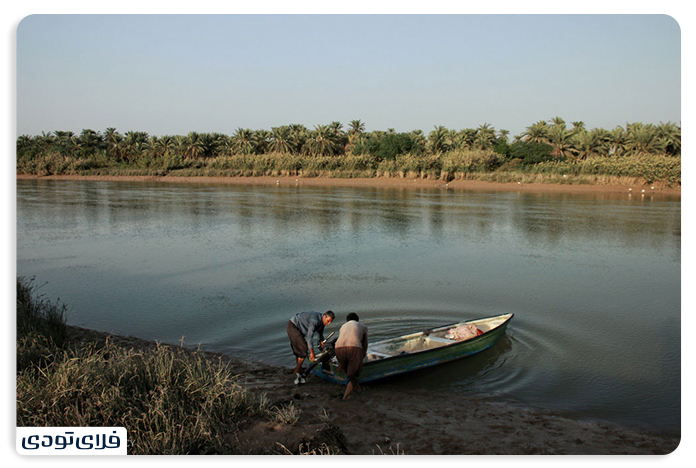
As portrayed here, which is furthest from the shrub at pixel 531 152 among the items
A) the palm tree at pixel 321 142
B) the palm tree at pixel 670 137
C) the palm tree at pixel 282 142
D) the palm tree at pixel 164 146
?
the palm tree at pixel 164 146

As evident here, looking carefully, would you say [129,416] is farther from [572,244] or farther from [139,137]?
[139,137]

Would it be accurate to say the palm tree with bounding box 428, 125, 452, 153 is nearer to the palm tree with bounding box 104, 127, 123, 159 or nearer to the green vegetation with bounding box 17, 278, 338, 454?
the palm tree with bounding box 104, 127, 123, 159

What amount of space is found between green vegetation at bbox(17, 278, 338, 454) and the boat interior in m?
2.72

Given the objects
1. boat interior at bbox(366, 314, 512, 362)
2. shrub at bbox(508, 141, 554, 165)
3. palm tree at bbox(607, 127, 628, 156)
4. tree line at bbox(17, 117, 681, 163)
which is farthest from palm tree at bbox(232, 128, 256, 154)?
boat interior at bbox(366, 314, 512, 362)

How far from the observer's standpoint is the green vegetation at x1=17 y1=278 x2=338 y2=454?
221 inches

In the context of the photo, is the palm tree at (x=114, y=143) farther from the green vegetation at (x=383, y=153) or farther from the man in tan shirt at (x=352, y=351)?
the man in tan shirt at (x=352, y=351)

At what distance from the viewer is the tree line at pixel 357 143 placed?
2591 inches

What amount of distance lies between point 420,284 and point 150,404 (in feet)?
33.2

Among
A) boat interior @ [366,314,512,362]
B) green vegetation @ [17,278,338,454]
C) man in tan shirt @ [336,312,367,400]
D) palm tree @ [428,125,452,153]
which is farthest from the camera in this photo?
palm tree @ [428,125,452,153]

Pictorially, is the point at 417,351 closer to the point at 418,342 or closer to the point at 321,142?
the point at 418,342

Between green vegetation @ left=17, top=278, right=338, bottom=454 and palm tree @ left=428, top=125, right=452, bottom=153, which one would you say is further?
palm tree @ left=428, top=125, right=452, bottom=153

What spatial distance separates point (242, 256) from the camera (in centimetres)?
1933

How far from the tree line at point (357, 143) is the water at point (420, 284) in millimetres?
37262

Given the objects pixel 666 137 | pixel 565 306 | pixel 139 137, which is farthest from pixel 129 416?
pixel 139 137
